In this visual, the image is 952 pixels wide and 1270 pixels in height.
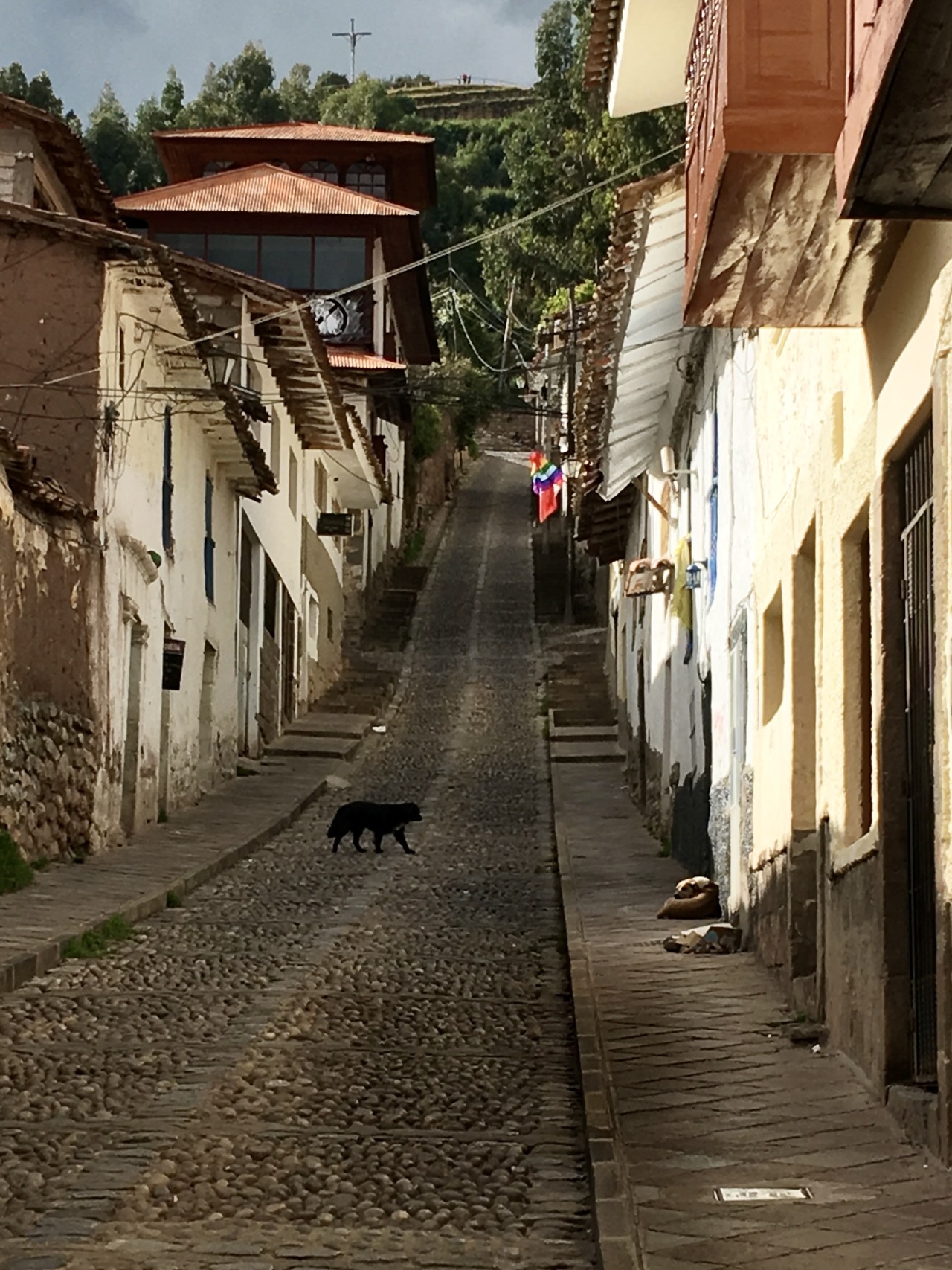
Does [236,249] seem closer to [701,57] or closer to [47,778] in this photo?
[47,778]

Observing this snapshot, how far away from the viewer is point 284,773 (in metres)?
25.8

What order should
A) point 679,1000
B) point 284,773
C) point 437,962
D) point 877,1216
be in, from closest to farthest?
point 877,1216 < point 679,1000 < point 437,962 < point 284,773

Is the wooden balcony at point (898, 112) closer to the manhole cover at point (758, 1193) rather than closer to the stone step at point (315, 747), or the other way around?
the manhole cover at point (758, 1193)

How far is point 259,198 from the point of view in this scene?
3931 cm

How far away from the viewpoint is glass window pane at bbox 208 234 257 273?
1549 inches

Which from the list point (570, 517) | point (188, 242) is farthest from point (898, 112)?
point (570, 517)

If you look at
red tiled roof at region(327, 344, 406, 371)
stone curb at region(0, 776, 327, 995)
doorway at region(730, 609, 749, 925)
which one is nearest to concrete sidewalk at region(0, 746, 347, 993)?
stone curb at region(0, 776, 327, 995)

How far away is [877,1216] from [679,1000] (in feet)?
13.8

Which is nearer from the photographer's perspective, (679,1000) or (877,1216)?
(877,1216)

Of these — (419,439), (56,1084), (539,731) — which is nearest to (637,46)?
(56,1084)

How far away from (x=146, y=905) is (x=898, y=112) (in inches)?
393

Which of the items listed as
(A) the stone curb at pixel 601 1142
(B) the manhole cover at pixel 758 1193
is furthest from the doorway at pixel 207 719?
(B) the manhole cover at pixel 758 1193

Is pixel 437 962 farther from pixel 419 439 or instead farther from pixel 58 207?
pixel 419 439

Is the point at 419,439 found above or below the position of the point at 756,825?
above
